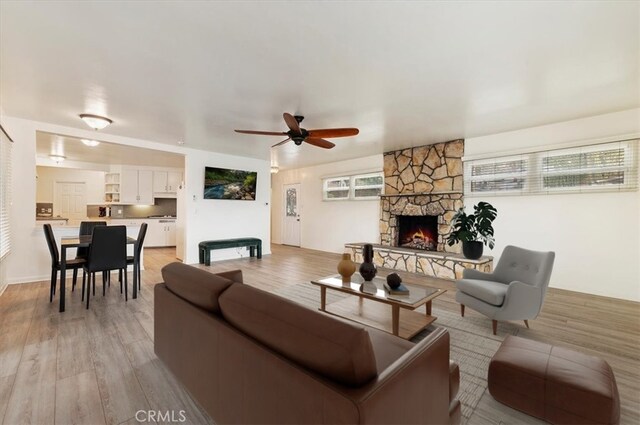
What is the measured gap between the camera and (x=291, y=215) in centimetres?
891

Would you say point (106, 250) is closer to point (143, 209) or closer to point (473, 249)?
point (473, 249)

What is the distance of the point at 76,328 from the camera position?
2662 millimetres

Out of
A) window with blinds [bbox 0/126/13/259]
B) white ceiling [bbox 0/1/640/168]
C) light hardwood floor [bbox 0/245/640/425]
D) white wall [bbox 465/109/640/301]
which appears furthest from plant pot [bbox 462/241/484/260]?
window with blinds [bbox 0/126/13/259]

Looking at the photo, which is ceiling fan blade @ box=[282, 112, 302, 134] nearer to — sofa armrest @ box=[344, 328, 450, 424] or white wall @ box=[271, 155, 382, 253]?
sofa armrest @ box=[344, 328, 450, 424]

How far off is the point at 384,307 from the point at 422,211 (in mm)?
3085

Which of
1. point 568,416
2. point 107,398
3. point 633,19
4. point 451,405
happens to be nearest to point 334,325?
point 451,405

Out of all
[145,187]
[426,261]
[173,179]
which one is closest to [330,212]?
[426,261]

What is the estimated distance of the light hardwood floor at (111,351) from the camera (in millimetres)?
1637

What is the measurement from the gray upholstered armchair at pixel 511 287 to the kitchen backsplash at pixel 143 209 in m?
8.57

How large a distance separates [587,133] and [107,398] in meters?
6.17

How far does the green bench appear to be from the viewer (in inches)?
230

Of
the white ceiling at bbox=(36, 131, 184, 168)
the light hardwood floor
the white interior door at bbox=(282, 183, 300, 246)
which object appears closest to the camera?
the light hardwood floor

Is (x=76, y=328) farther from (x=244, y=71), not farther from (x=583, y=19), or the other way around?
(x=583, y=19)

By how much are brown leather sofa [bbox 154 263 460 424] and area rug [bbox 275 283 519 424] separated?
0.56 metres
